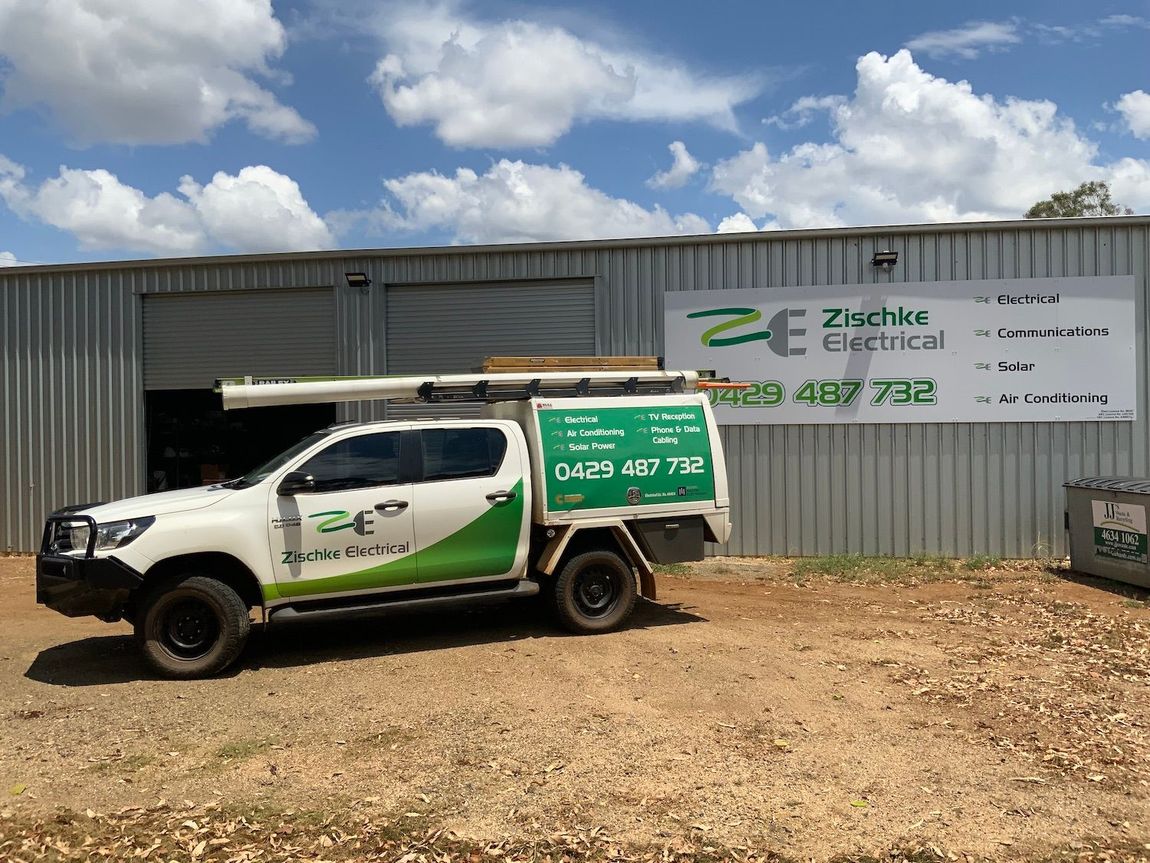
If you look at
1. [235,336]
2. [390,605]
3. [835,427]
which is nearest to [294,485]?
[390,605]

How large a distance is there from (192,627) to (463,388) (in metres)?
2.92

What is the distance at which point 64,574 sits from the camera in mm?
6242

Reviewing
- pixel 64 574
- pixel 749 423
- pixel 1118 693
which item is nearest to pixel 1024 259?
pixel 749 423

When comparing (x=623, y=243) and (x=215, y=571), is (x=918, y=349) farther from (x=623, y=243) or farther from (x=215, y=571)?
(x=215, y=571)

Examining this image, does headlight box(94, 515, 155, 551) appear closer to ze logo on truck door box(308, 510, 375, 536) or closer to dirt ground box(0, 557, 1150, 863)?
dirt ground box(0, 557, 1150, 863)

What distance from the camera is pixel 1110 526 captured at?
996 centimetres

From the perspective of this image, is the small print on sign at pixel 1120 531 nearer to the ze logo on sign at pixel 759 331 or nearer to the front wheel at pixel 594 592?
the ze logo on sign at pixel 759 331

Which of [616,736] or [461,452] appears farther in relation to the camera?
[461,452]

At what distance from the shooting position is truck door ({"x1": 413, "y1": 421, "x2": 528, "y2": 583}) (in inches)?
280

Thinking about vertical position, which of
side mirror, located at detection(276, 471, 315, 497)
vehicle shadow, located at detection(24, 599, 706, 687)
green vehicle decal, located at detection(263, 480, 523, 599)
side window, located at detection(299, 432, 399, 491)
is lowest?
vehicle shadow, located at detection(24, 599, 706, 687)

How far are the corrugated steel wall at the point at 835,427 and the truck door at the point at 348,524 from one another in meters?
5.86

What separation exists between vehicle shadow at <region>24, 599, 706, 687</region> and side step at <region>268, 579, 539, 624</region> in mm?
97

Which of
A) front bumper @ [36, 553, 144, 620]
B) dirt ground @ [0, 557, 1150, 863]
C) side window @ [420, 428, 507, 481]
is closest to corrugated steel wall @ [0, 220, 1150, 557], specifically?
dirt ground @ [0, 557, 1150, 863]

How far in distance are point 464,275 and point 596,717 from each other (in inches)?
337
